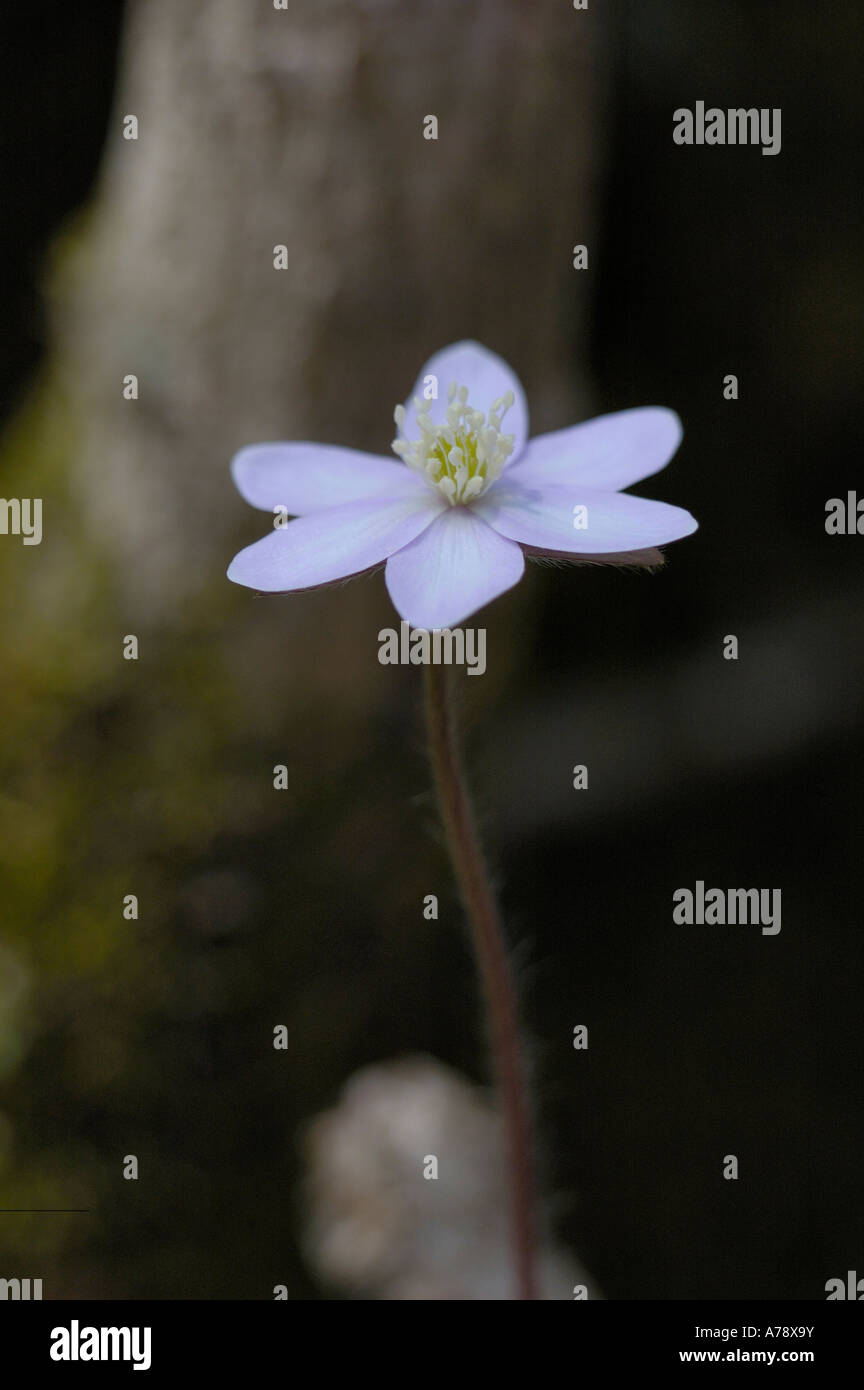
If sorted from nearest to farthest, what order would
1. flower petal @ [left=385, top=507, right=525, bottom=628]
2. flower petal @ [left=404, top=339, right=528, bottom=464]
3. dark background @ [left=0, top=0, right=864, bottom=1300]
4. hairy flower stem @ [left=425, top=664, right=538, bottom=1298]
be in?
flower petal @ [left=385, top=507, right=525, bottom=628], hairy flower stem @ [left=425, top=664, right=538, bottom=1298], flower petal @ [left=404, top=339, right=528, bottom=464], dark background @ [left=0, top=0, right=864, bottom=1300]

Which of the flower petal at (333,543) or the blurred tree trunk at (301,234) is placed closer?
the flower petal at (333,543)

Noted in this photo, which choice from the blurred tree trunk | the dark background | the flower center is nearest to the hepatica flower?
the flower center

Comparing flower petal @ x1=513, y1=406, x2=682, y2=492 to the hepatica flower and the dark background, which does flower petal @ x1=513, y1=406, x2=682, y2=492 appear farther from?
the dark background

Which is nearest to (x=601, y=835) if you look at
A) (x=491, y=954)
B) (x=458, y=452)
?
(x=491, y=954)

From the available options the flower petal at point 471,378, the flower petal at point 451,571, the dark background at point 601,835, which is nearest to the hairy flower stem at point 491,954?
the flower petal at point 451,571

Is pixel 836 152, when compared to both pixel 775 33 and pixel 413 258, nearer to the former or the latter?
pixel 775 33

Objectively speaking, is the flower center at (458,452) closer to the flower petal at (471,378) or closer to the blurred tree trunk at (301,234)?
the flower petal at (471,378)

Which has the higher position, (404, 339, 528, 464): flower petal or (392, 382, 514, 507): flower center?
(404, 339, 528, 464): flower petal
